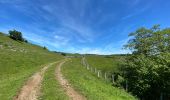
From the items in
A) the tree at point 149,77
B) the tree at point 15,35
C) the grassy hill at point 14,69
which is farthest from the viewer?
the tree at point 15,35

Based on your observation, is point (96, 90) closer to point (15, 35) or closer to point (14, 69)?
point (14, 69)

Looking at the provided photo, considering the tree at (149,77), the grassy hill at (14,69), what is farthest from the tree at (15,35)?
the tree at (149,77)

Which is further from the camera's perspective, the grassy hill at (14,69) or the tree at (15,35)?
the tree at (15,35)

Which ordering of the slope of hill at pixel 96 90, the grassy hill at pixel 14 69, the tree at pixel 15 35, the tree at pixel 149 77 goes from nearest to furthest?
the slope of hill at pixel 96 90 < the grassy hill at pixel 14 69 < the tree at pixel 149 77 < the tree at pixel 15 35

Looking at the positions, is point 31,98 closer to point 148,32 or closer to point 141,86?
point 141,86

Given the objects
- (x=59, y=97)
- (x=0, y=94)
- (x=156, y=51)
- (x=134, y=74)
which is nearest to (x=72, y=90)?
(x=59, y=97)

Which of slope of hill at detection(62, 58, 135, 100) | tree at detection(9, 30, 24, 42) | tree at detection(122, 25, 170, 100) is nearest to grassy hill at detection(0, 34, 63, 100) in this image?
slope of hill at detection(62, 58, 135, 100)

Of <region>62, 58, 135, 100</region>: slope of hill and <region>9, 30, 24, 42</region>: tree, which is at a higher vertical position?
<region>9, 30, 24, 42</region>: tree

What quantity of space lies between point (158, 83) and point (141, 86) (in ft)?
7.76

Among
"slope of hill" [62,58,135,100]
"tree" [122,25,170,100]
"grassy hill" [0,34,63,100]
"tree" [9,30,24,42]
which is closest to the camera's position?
"slope of hill" [62,58,135,100]

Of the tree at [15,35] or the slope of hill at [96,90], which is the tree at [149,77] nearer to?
the slope of hill at [96,90]

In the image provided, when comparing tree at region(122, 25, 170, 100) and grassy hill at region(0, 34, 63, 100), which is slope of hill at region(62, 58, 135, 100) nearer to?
tree at region(122, 25, 170, 100)

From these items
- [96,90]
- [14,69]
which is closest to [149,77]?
[96,90]

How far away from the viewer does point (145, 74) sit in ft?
112
